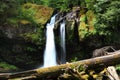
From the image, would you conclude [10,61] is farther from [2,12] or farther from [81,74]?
[81,74]

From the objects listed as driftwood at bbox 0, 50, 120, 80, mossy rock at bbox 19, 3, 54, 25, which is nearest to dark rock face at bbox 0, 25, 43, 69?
mossy rock at bbox 19, 3, 54, 25

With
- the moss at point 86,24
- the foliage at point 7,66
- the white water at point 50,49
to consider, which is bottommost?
the foliage at point 7,66

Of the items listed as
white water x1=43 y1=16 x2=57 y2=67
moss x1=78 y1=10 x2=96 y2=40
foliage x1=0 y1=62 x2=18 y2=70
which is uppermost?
moss x1=78 y1=10 x2=96 y2=40

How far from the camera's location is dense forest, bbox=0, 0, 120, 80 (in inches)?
643

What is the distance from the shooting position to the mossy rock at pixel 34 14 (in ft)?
66.5

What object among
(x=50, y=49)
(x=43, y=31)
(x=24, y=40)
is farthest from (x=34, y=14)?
(x=50, y=49)

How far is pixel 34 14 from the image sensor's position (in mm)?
21141

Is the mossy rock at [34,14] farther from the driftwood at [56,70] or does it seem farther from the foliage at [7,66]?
the driftwood at [56,70]

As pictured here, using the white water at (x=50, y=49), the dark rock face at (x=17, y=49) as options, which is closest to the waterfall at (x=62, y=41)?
the white water at (x=50, y=49)

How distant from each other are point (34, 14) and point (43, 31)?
6.06ft

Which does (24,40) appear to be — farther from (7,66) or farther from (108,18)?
(108,18)

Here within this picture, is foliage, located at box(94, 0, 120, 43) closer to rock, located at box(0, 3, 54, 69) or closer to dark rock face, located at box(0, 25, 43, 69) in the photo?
rock, located at box(0, 3, 54, 69)

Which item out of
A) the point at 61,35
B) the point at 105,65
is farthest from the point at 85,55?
the point at 105,65

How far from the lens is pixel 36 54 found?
806 inches
